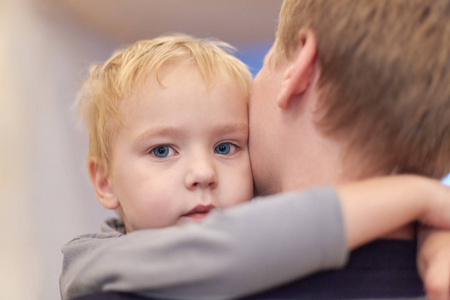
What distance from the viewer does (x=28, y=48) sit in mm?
1882

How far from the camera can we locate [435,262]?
654 mm

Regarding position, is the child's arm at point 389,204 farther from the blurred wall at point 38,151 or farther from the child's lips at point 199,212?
the blurred wall at point 38,151

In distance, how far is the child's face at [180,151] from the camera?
0.94 meters

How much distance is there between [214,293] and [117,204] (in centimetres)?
53

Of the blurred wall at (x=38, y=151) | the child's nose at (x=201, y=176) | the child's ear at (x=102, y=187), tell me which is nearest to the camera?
the child's nose at (x=201, y=176)

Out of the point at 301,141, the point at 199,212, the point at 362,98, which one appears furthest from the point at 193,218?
the point at 362,98

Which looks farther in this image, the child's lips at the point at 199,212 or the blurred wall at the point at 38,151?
the blurred wall at the point at 38,151

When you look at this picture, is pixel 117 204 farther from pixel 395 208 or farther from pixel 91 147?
pixel 395 208

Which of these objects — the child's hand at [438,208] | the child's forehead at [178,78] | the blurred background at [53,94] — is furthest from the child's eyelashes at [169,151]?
the blurred background at [53,94]

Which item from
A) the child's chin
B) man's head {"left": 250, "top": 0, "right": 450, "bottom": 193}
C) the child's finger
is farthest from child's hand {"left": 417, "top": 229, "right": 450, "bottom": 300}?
the child's chin

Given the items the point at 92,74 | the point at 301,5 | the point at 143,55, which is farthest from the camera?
the point at 92,74

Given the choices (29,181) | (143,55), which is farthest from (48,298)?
(143,55)

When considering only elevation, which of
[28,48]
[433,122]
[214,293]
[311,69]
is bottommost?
[214,293]

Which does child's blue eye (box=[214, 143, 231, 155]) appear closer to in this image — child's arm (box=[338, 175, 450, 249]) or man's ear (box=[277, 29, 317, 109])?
man's ear (box=[277, 29, 317, 109])
